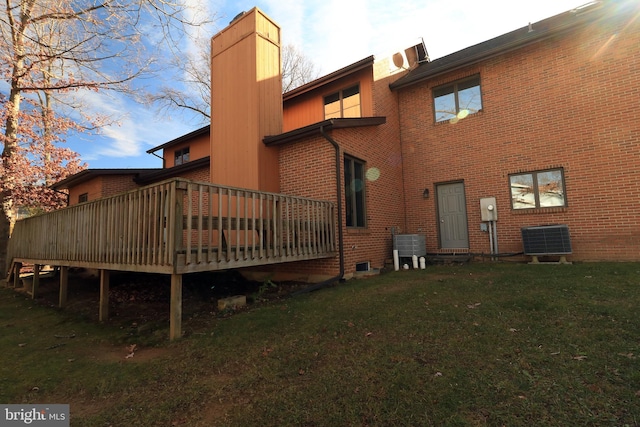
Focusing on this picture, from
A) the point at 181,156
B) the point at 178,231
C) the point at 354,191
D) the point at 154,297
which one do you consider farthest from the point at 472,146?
the point at 181,156

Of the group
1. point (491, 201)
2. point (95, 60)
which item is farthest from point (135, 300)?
point (491, 201)

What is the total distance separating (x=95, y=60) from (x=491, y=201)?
13.5m

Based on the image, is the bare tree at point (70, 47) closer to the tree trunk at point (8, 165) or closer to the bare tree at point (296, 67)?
the tree trunk at point (8, 165)

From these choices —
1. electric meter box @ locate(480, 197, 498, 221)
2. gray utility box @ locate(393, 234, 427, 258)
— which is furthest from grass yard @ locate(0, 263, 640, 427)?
electric meter box @ locate(480, 197, 498, 221)

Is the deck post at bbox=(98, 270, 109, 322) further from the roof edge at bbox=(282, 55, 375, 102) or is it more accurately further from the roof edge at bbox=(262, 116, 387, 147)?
the roof edge at bbox=(282, 55, 375, 102)

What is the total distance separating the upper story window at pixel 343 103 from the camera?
34.9 ft

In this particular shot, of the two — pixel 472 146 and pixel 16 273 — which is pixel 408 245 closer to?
pixel 472 146

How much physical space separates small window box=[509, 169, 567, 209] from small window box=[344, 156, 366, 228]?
450 cm

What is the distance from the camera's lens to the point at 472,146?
9.87 metres

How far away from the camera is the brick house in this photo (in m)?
7.81

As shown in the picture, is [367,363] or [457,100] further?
[457,100]

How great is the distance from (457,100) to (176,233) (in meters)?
9.88

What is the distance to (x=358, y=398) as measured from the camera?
255 centimetres

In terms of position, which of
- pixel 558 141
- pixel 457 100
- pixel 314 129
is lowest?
pixel 558 141
